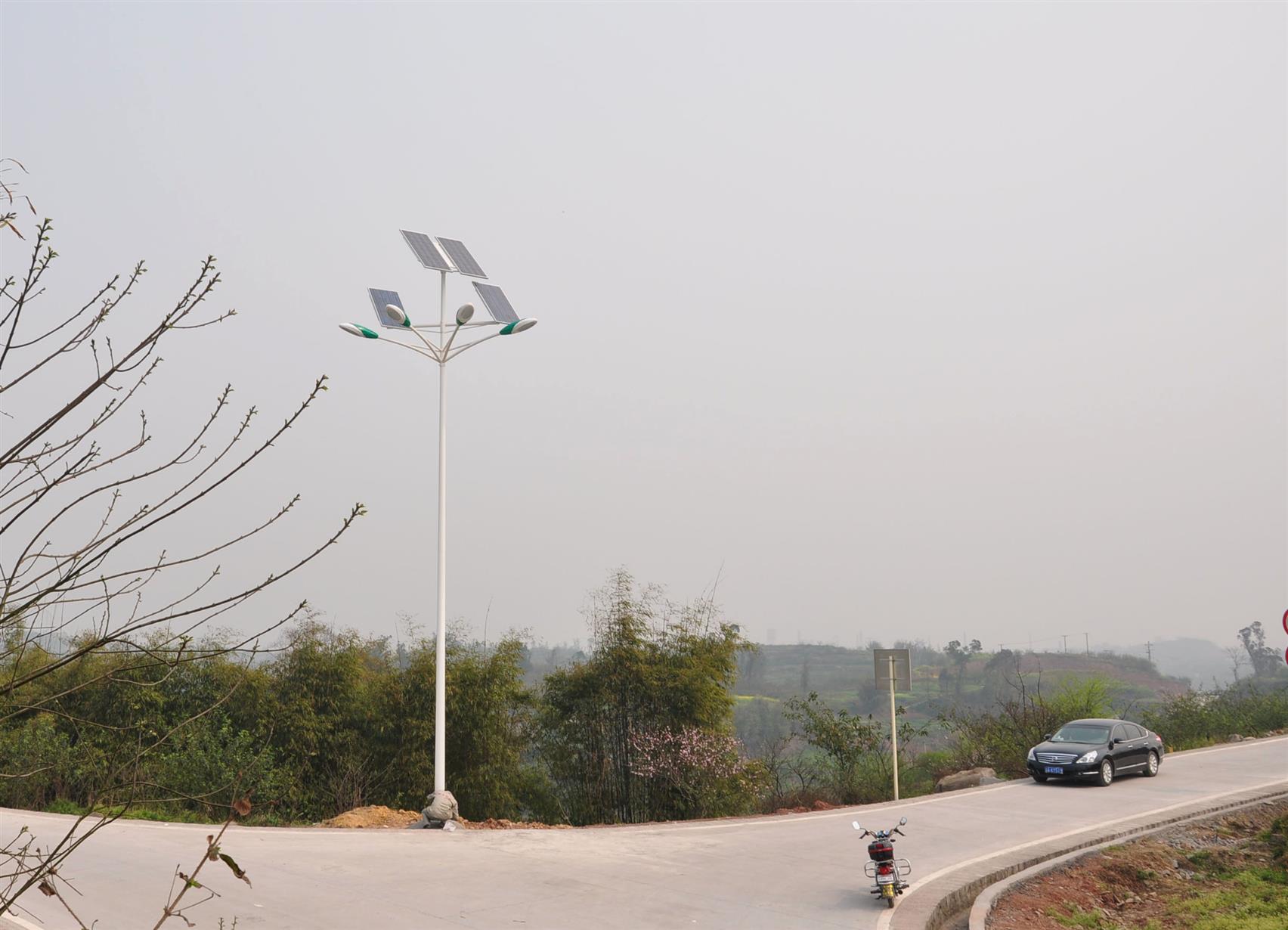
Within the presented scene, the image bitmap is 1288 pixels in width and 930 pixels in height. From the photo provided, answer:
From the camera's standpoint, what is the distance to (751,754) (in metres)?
24.5

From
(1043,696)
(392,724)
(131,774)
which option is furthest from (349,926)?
(1043,696)

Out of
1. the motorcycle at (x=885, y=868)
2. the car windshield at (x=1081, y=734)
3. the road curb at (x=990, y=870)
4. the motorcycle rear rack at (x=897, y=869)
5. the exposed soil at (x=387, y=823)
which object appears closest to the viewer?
the road curb at (x=990, y=870)

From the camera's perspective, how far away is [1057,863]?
12.0 metres

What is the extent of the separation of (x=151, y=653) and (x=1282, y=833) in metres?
14.2

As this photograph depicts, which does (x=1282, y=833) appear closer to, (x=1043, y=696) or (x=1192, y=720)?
(x=1043, y=696)

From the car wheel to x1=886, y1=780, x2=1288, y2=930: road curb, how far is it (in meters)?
2.67

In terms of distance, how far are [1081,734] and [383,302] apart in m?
16.1

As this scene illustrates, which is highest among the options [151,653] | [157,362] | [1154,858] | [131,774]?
[157,362]

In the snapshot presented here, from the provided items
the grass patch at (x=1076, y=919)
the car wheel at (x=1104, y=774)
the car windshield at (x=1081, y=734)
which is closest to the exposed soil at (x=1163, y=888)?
the grass patch at (x=1076, y=919)

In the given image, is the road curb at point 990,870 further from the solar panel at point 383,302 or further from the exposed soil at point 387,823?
the solar panel at point 383,302

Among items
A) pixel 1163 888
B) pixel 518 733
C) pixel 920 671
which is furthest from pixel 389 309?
pixel 920 671

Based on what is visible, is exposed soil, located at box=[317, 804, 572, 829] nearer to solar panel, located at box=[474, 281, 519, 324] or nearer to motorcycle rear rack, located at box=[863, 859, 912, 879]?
motorcycle rear rack, located at box=[863, 859, 912, 879]

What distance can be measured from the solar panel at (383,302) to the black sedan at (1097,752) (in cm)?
1481

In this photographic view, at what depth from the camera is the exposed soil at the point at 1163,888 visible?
10.1 m
